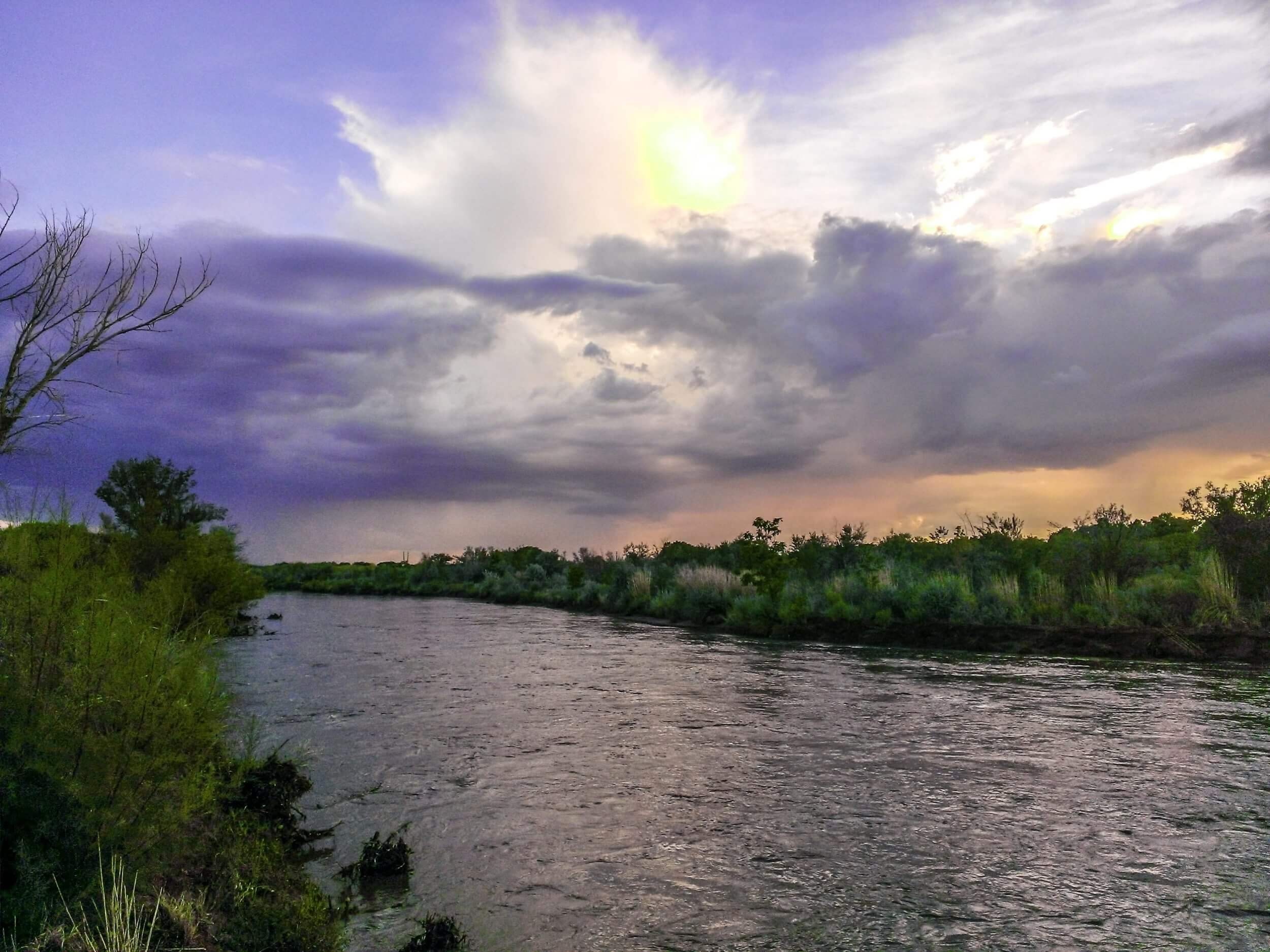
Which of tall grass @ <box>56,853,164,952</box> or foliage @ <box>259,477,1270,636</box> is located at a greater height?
foliage @ <box>259,477,1270,636</box>

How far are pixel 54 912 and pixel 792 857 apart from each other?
4.96 meters

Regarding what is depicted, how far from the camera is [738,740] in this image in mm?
11078

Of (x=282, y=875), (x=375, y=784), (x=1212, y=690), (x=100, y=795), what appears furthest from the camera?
(x=1212, y=690)

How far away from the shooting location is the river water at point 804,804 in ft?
18.5

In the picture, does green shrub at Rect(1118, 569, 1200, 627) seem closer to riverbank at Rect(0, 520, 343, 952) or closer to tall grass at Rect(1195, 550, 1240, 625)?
tall grass at Rect(1195, 550, 1240, 625)

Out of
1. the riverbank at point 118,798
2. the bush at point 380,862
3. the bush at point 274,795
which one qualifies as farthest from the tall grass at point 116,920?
the bush at point 274,795

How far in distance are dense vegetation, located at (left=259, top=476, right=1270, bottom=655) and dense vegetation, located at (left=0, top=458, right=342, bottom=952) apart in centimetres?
1945

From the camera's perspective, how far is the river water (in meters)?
5.63

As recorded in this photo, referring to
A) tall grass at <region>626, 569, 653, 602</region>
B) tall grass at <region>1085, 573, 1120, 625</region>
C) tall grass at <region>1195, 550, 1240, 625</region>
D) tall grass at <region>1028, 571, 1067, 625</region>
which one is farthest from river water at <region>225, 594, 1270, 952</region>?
tall grass at <region>626, 569, 653, 602</region>

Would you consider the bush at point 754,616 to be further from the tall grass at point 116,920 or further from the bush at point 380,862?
the tall grass at point 116,920

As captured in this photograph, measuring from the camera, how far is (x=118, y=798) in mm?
5031

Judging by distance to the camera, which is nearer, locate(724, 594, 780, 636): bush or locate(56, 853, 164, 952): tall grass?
locate(56, 853, 164, 952): tall grass

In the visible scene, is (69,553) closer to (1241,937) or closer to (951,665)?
(1241,937)

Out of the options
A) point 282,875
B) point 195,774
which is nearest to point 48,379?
point 195,774
